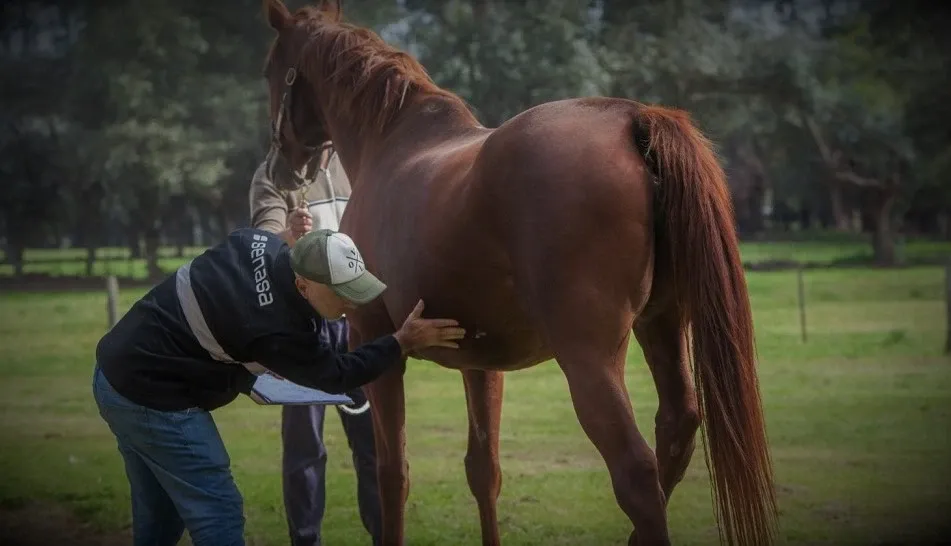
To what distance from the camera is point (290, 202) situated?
4676mm

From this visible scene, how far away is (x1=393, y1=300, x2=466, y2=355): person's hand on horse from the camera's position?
118 inches

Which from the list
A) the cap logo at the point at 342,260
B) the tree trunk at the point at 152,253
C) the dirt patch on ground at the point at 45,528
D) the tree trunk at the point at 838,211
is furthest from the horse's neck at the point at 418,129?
the tree trunk at the point at 838,211

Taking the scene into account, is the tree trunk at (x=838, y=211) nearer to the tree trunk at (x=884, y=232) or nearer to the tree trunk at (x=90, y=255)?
the tree trunk at (x=884, y=232)

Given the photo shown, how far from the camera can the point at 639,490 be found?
2.74 meters

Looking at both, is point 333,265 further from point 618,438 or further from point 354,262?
point 618,438

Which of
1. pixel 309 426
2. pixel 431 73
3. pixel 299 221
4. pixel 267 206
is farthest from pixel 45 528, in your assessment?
pixel 431 73

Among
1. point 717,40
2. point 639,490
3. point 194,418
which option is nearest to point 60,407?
point 194,418

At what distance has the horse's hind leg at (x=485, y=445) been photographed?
13.3 ft

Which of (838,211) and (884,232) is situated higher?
(838,211)

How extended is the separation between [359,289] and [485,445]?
151 cm

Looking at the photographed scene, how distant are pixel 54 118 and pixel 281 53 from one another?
434 inches

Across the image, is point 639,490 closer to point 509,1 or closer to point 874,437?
point 874,437

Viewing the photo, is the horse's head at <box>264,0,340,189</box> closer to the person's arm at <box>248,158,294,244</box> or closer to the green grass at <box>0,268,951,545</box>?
the person's arm at <box>248,158,294,244</box>

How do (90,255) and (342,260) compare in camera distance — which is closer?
(342,260)
